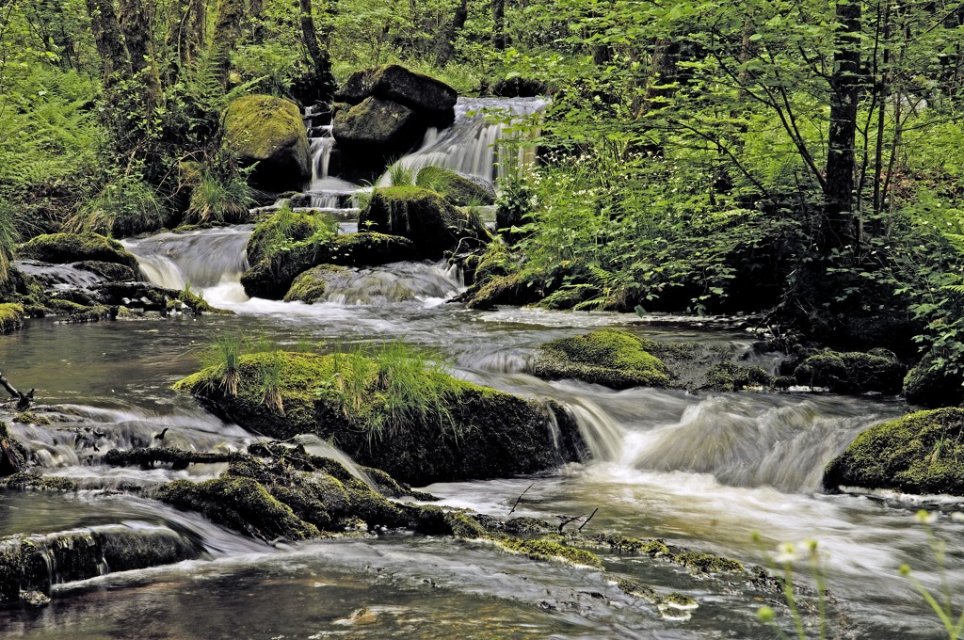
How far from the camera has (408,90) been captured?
963 inches

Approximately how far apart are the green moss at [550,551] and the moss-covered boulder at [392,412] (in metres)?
2.00

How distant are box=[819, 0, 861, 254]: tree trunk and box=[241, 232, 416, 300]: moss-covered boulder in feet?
27.7

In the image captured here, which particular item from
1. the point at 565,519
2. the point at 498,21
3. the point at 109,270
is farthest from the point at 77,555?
the point at 498,21

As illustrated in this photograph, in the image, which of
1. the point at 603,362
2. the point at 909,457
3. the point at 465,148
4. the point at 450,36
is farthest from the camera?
the point at 450,36

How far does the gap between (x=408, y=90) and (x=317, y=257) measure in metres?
9.92

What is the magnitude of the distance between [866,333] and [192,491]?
7.88 meters

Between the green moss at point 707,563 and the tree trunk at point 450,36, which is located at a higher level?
the tree trunk at point 450,36

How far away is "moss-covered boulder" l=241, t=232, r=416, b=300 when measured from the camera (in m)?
15.8

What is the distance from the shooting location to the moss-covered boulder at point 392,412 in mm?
6473

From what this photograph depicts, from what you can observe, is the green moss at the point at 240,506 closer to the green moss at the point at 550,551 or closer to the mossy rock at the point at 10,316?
the green moss at the point at 550,551

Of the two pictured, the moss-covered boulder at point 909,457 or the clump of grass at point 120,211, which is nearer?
the moss-covered boulder at point 909,457

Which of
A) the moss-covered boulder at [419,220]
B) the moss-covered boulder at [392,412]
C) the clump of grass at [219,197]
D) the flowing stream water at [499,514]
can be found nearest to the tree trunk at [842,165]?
the flowing stream water at [499,514]

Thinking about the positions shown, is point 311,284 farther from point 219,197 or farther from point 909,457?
point 909,457

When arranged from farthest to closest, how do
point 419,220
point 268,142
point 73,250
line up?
point 268,142
point 419,220
point 73,250
